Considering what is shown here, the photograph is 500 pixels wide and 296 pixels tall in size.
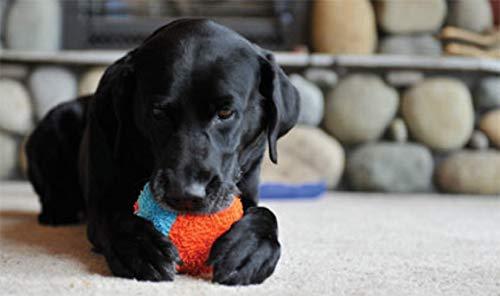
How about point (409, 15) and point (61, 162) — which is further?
point (409, 15)

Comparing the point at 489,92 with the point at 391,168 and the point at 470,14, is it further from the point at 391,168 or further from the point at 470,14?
the point at 391,168

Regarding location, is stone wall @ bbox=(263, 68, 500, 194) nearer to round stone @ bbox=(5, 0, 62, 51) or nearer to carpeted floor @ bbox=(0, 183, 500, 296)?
carpeted floor @ bbox=(0, 183, 500, 296)

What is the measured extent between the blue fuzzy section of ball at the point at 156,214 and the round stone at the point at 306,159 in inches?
73.1

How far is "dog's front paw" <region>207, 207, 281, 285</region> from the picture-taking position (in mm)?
1088

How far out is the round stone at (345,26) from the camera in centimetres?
315

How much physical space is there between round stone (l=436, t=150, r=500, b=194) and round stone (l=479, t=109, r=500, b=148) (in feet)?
0.20

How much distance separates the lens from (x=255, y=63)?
4.20ft

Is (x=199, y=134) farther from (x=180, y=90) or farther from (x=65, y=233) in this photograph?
(x=65, y=233)

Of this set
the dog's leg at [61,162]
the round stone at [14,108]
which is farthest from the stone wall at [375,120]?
the dog's leg at [61,162]

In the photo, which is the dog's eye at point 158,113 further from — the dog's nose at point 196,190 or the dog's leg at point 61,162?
the dog's leg at point 61,162

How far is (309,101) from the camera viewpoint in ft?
10.2

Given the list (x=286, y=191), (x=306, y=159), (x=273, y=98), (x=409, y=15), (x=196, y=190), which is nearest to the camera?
(x=196, y=190)

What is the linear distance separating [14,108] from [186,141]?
7.34 ft

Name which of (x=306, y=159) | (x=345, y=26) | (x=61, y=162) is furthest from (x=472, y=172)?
(x=61, y=162)
